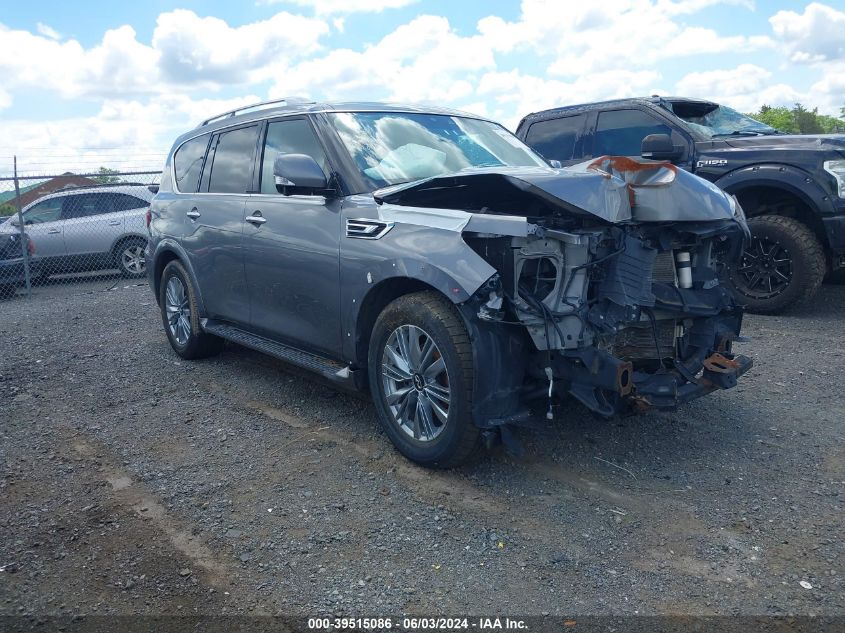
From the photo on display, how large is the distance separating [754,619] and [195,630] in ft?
6.78

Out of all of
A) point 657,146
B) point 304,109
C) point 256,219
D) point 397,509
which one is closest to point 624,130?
point 657,146

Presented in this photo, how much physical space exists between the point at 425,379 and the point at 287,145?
2060 millimetres

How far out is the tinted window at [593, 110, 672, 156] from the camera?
319 inches

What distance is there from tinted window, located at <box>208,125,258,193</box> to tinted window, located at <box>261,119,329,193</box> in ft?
0.66

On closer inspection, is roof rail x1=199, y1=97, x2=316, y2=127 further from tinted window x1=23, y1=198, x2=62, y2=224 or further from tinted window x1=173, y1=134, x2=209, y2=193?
tinted window x1=23, y1=198, x2=62, y2=224

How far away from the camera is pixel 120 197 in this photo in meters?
12.5

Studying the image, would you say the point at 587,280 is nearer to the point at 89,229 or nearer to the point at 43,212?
the point at 89,229

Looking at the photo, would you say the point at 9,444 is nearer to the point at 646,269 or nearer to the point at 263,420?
the point at 263,420

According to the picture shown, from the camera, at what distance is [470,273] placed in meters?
3.52

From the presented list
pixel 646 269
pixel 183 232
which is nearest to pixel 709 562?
pixel 646 269

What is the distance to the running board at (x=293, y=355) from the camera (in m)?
4.35

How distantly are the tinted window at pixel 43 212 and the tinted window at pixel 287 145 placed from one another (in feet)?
29.1

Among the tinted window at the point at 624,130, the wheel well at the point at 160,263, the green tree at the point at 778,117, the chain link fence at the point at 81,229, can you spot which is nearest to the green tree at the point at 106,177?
the chain link fence at the point at 81,229

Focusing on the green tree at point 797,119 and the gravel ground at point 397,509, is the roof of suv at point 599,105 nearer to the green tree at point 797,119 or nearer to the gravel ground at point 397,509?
the gravel ground at point 397,509
